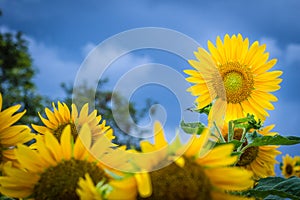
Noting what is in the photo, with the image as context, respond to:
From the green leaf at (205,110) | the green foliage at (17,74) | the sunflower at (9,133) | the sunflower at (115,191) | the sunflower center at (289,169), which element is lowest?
the sunflower at (115,191)

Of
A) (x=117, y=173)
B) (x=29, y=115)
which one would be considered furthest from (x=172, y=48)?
(x=29, y=115)

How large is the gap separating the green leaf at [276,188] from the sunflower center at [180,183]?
39cm

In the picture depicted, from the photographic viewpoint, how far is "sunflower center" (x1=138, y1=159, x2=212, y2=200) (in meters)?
0.83

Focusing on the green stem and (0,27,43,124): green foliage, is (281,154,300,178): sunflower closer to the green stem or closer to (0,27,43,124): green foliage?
the green stem

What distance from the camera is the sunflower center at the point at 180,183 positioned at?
32.7 inches

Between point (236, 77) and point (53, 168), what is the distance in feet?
4.32

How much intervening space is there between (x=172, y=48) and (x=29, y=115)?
1579cm

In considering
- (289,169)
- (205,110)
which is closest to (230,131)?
(205,110)

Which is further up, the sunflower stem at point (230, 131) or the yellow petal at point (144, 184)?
the sunflower stem at point (230, 131)

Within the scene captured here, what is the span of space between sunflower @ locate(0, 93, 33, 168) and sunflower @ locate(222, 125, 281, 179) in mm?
1309

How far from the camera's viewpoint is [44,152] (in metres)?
0.99

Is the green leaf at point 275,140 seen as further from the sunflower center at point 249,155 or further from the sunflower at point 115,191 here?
the sunflower at point 115,191

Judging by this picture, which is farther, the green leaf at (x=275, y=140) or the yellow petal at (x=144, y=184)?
the green leaf at (x=275, y=140)

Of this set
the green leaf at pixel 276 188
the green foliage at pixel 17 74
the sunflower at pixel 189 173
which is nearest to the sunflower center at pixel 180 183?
the sunflower at pixel 189 173
